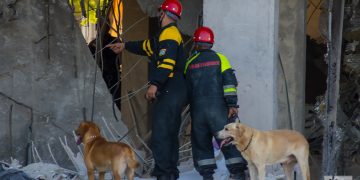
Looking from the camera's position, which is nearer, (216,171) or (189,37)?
(216,171)

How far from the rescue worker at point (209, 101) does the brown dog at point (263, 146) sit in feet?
1.55

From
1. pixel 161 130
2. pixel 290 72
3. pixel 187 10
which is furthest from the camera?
pixel 187 10

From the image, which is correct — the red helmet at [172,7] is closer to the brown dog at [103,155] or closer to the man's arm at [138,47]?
the man's arm at [138,47]

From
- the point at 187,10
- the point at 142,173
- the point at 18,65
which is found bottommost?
the point at 142,173

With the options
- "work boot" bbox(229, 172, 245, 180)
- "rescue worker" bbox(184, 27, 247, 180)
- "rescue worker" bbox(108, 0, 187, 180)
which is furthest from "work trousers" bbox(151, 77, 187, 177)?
"work boot" bbox(229, 172, 245, 180)

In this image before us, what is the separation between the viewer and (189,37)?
1004 cm

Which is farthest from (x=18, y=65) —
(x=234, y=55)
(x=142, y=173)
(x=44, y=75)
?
(x=234, y=55)

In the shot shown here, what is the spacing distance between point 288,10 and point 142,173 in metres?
2.63

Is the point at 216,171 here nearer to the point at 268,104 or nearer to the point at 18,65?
the point at 268,104

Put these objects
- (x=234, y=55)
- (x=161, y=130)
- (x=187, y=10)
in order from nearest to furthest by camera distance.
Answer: (x=161, y=130) < (x=234, y=55) < (x=187, y=10)

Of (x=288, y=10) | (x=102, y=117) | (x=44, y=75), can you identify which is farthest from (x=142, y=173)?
(x=288, y=10)

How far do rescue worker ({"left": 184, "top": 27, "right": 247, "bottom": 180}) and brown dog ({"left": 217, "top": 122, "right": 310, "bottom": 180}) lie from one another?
1.55 ft

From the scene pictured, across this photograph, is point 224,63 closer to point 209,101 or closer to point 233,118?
point 209,101

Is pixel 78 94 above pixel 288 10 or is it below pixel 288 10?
below
